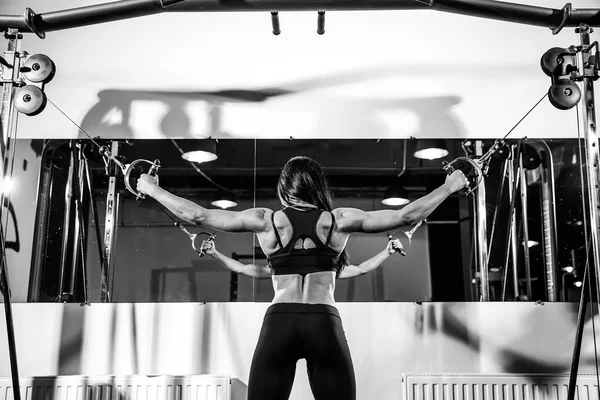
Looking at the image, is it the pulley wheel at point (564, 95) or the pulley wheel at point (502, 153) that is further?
the pulley wheel at point (502, 153)

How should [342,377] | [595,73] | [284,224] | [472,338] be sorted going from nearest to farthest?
1. [342,377]
2. [284,224]
3. [595,73]
4. [472,338]

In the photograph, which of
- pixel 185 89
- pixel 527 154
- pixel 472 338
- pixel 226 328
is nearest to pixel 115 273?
pixel 226 328

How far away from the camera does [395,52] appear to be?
4219mm

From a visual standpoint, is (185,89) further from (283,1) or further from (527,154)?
(527,154)

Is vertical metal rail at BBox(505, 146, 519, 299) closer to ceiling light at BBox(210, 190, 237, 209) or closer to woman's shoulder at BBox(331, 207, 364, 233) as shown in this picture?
woman's shoulder at BBox(331, 207, 364, 233)

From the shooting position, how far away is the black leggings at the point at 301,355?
2.57m

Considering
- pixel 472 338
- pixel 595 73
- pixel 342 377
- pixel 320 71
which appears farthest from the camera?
pixel 320 71

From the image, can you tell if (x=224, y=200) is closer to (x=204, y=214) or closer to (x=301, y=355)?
(x=204, y=214)

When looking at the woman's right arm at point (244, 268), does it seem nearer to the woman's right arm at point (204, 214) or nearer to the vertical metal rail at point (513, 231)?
the woman's right arm at point (204, 214)

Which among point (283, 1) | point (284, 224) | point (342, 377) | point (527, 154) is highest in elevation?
point (283, 1)

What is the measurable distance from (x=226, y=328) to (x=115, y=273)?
0.78 metres

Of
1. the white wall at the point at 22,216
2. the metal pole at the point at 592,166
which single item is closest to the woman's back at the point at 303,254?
the metal pole at the point at 592,166

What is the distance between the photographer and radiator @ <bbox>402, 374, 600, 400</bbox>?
3.47 meters

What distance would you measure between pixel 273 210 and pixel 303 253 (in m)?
1.24
